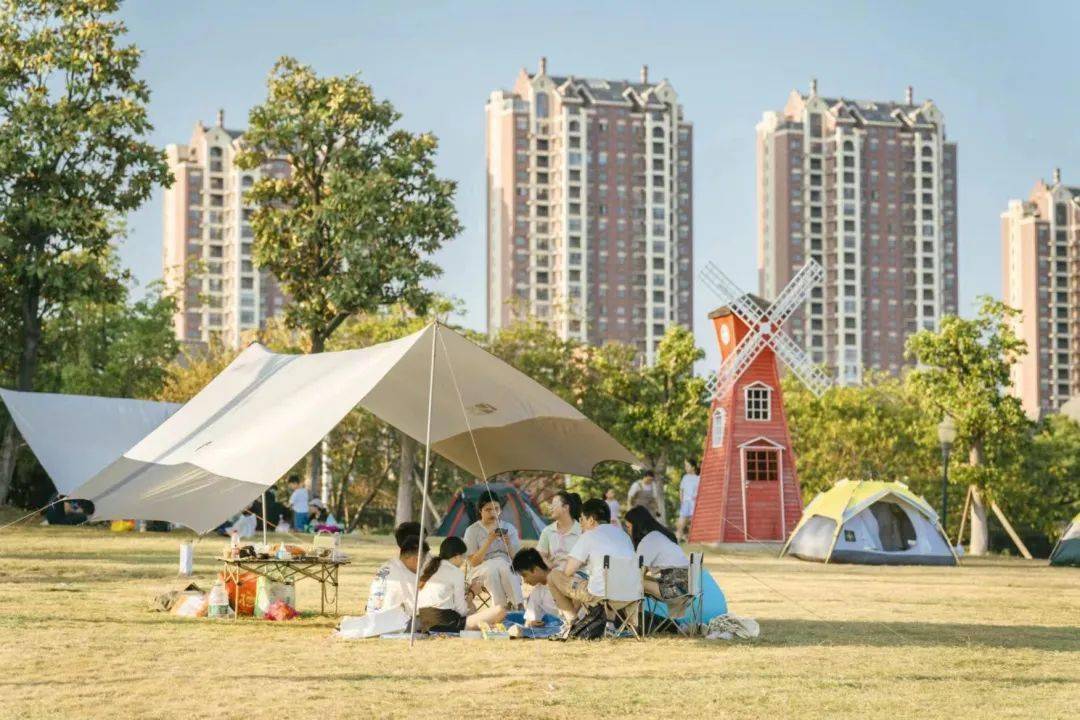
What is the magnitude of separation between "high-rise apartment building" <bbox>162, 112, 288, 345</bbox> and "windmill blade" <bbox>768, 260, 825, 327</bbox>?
93.7 meters

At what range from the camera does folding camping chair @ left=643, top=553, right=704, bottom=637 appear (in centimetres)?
1363

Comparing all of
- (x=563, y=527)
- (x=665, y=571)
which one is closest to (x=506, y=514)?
(x=563, y=527)

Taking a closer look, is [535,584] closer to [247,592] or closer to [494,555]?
[494,555]

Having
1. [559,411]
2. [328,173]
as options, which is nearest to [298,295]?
[328,173]

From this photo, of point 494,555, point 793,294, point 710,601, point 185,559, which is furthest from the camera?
point 793,294

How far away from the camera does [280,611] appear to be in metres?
14.8

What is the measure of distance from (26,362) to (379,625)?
74.9ft

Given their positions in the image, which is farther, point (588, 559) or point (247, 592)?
point (247, 592)

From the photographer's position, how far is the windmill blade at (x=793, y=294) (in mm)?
40000

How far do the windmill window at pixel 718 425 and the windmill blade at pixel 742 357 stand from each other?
683 millimetres

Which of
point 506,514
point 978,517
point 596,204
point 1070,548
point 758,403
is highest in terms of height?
point 596,204

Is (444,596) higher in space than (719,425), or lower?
lower

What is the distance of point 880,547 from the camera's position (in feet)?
94.6

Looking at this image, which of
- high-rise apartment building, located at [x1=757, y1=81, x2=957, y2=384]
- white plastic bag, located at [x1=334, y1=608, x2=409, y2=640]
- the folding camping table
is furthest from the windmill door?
high-rise apartment building, located at [x1=757, y1=81, x2=957, y2=384]
